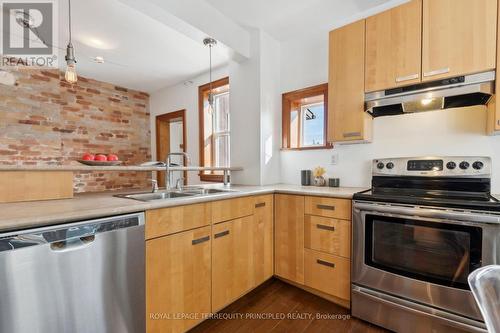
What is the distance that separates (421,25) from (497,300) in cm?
187

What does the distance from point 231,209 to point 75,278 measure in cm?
103

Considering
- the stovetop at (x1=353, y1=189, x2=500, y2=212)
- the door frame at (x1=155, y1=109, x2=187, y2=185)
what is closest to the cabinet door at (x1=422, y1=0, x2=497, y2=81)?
the stovetop at (x1=353, y1=189, x2=500, y2=212)

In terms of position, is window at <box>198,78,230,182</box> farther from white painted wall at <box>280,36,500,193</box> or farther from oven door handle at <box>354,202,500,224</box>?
oven door handle at <box>354,202,500,224</box>

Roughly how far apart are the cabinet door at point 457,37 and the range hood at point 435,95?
0.18ft

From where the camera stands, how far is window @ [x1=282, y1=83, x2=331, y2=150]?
2.61 meters

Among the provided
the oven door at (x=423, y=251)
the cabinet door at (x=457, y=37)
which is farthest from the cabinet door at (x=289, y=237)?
the cabinet door at (x=457, y=37)

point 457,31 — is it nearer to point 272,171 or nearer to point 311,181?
point 311,181

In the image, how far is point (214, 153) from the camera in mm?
3699

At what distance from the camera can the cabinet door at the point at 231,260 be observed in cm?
172


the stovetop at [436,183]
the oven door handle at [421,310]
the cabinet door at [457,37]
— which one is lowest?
the oven door handle at [421,310]

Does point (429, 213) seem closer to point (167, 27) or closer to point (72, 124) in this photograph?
point (167, 27)

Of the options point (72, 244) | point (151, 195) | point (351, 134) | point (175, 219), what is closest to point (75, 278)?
point (72, 244)

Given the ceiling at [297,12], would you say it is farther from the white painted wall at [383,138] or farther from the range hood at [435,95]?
the range hood at [435,95]

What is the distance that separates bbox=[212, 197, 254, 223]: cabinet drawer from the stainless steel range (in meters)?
0.85
